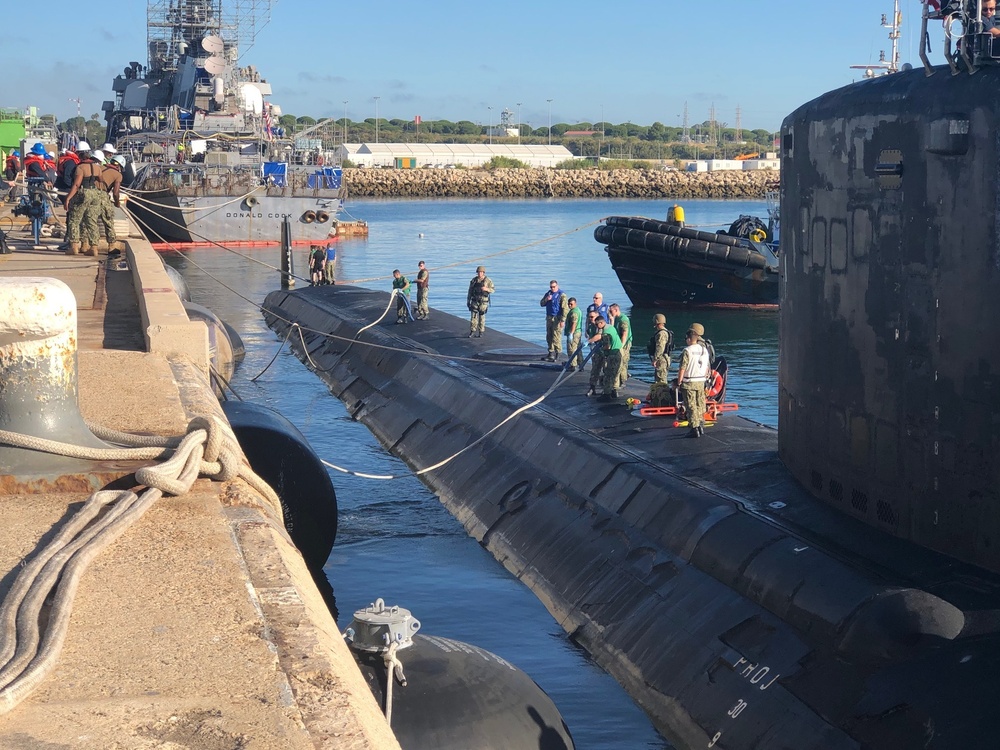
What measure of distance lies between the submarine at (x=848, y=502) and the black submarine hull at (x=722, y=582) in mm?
18

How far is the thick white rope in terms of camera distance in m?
3.83

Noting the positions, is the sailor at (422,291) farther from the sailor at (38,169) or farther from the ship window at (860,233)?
the ship window at (860,233)

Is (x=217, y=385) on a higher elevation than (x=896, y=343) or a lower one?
lower

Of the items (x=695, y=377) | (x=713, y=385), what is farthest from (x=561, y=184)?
(x=695, y=377)

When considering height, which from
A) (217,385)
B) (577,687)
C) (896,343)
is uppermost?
(896,343)

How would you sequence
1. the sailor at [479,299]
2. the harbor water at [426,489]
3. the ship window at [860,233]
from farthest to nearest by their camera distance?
the sailor at [479,299] → the harbor water at [426,489] → the ship window at [860,233]

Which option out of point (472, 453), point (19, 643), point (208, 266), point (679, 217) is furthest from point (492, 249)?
point (19, 643)

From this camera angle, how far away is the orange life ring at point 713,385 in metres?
12.9

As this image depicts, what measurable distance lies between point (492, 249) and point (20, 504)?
57.9m

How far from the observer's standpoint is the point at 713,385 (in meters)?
13.1

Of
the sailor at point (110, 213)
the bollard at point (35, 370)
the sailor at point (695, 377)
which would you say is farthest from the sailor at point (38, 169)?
the bollard at point (35, 370)

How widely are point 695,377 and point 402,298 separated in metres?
12.4

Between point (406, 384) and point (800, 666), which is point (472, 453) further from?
point (800, 666)

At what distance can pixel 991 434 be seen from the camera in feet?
22.2
